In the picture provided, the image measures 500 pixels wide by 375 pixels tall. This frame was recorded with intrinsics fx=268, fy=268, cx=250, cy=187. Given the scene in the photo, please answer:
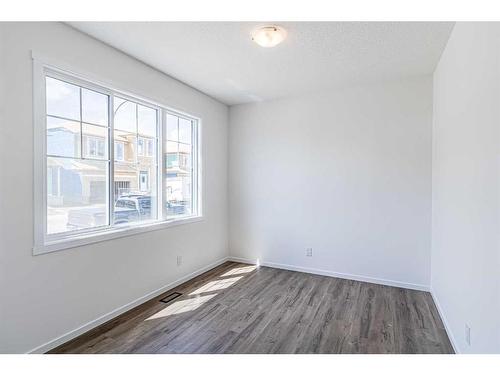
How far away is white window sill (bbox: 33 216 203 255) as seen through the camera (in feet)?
6.96

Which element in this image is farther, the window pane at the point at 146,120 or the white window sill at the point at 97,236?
the window pane at the point at 146,120

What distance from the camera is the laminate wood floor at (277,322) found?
2211 mm

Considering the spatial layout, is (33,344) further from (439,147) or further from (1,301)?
(439,147)

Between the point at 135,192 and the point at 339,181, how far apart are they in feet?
8.96

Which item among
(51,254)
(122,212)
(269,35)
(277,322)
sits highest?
(269,35)

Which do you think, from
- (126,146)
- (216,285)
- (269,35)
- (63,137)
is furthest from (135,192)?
(269,35)

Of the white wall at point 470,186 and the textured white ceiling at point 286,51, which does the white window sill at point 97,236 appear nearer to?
the textured white ceiling at point 286,51

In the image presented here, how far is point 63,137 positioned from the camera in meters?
2.32

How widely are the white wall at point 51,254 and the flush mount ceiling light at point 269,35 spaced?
141 centimetres

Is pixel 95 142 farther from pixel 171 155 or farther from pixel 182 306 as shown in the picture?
pixel 182 306

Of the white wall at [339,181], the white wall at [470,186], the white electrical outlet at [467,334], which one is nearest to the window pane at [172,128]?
the white wall at [339,181]

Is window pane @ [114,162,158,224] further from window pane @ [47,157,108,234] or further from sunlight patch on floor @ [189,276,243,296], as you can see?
sunlight patch on floor @ [189,276,243,296]

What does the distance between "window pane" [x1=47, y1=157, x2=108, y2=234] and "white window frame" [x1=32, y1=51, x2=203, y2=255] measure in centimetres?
6

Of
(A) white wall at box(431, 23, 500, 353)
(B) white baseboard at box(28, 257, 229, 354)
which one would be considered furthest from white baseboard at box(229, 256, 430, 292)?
(B) white baseboard at box(28, 257, 229, 354)
